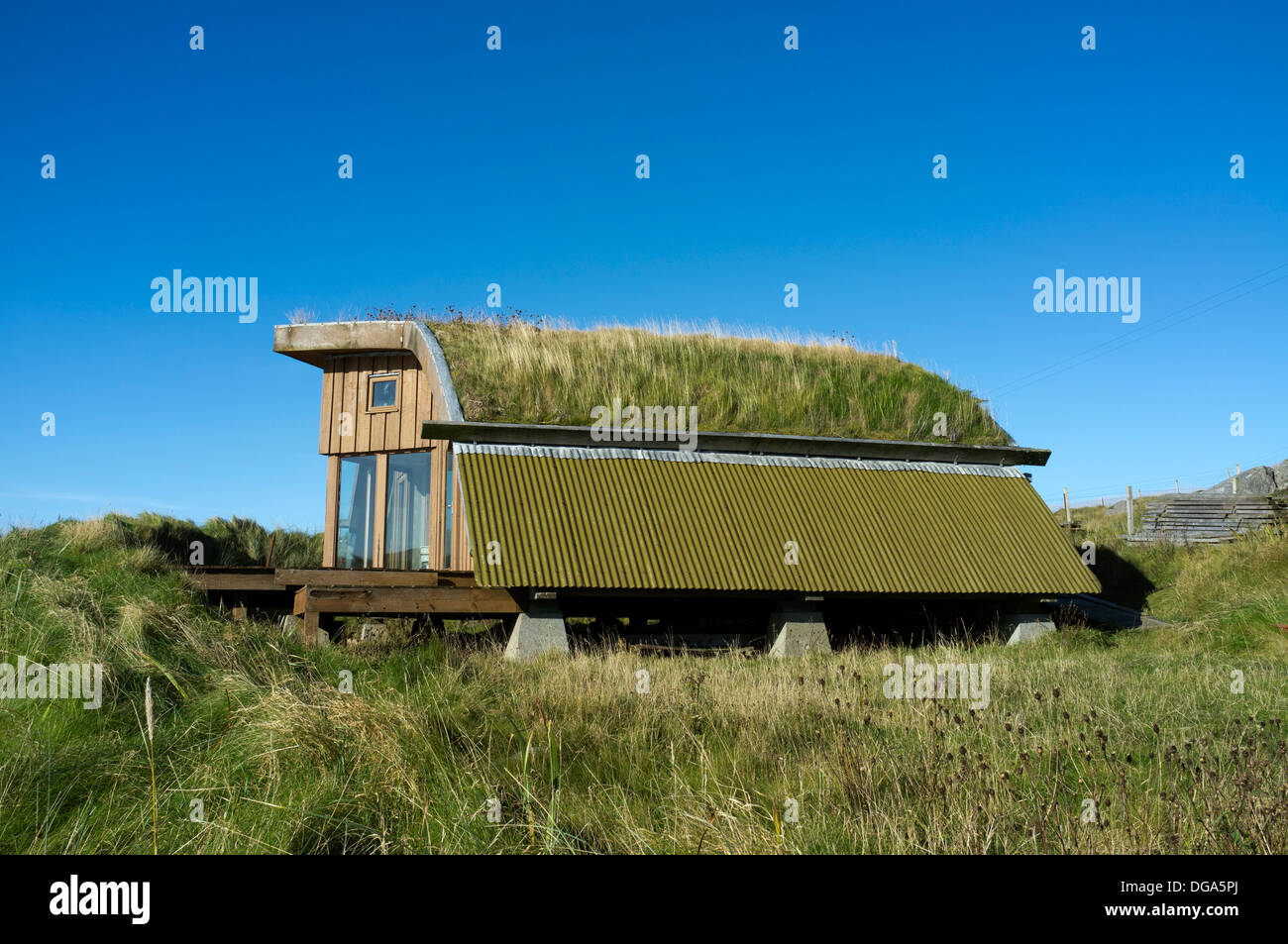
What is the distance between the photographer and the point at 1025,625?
18.2 meters

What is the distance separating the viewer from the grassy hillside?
19.4ft

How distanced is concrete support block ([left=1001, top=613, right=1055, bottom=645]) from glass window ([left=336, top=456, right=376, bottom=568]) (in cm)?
1383

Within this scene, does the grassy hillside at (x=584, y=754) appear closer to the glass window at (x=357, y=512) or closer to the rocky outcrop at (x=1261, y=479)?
the glass window at (x=357, y=512)

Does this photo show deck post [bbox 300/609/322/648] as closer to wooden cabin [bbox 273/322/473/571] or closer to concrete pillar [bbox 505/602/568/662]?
concrete pillar [bbox 505/602/568/662]

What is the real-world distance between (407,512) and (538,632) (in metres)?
5.87

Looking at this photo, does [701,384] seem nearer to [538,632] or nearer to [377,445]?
[538,632]

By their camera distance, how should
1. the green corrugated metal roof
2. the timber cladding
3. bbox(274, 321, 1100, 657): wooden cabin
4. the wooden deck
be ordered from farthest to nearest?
1. the timber cladding
2. bbox(274, 321, 1100, 657): wooden cabin
3. the green corrugated metal roof
4. the wooden deck

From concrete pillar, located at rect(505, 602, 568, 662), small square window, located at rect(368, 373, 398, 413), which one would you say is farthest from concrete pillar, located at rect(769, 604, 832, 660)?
small square window, located at rect(368, 373, 398, 413)

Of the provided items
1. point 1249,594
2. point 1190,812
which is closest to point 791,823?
point 1190,812

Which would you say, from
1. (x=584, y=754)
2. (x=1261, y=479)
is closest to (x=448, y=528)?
(x=584, y=754)

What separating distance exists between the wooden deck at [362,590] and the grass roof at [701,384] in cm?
351

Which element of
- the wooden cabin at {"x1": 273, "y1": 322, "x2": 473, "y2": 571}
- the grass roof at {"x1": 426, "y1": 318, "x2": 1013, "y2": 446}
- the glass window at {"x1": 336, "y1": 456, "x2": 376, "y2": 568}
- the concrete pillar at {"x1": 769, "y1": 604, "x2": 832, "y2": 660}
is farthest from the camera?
the glass window at {"x1": 336, "y1": 456, "x2": 376, "y2": 568}
